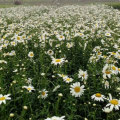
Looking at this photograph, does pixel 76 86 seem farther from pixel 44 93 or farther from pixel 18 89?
pixel 18 89

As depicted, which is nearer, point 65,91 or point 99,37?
point 65,91

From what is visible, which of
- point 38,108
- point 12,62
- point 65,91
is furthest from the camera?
point 12,62

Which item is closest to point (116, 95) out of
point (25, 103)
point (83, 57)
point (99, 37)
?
point (25, 103)

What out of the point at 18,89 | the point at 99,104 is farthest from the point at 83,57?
the point at 18,89

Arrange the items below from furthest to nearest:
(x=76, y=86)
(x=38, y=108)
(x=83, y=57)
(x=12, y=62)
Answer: (x=83, y=57), (x=12, y=62), (x=38, y=108), (x=76, y=86)

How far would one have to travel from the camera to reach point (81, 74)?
8.07ft

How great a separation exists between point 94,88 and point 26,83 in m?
0.99

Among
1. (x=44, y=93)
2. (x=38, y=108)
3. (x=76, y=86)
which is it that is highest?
(x=76, y=86)

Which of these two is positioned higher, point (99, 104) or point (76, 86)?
point (76, 86)

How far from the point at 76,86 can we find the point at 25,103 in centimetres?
69

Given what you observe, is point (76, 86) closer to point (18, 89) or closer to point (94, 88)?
point (94, 88)

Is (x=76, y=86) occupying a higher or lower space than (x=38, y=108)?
higher

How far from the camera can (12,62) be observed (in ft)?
11.3

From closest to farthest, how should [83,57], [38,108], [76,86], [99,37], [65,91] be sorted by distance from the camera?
[76,86] < [38,108] < [65,91] < [83,57] < [99,37]
